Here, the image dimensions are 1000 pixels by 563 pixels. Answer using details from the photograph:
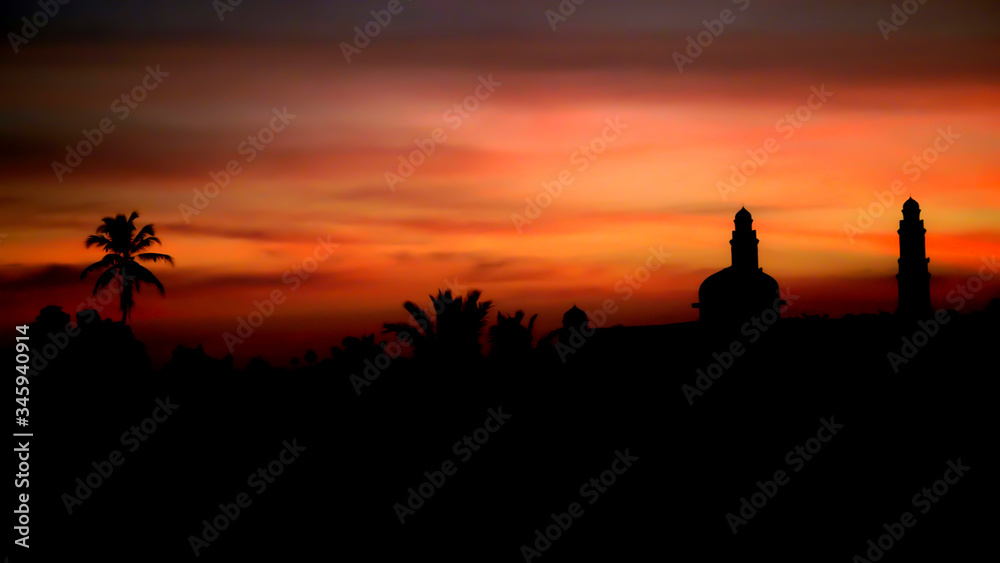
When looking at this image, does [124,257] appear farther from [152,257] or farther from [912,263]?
[912,263]

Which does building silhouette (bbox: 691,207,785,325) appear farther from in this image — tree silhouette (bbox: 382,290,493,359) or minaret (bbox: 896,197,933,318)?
tree silhouette (bbox: 382,290,493,359)

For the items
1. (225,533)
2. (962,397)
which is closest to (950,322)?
(962,397)

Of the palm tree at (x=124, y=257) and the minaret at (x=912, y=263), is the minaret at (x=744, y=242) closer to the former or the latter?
the minaret at (x=912, y=263)

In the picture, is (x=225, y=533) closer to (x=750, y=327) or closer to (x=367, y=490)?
(x=367, y=490)

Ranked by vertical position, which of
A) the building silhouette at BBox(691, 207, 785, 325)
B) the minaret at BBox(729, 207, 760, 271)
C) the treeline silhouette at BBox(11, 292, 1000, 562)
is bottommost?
the treeline silhouette at BBox(11, 292, 1000, 562)

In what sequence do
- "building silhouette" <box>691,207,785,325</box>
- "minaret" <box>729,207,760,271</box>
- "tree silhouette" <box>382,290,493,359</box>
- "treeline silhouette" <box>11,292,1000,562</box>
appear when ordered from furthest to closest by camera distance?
"minaret" <box>729,207,760,271</box> → "building silhouette" <box>691,207,785,325</box> → "tree silhouette" <box>382,290,493,359</box> → "treeline silhouette" <box>11,292,1000,562</box>

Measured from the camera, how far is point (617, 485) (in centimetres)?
2370

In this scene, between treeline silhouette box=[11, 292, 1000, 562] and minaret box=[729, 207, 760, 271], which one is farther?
minaret box=[729, 207, 760, 271]

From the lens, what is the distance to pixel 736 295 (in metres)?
48.3

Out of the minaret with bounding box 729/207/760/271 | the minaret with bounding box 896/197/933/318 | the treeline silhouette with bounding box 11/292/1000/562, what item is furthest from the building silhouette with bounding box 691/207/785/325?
the treeline silhouette with bounding box 11/292/1000/562

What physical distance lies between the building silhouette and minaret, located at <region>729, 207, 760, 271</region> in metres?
1.77

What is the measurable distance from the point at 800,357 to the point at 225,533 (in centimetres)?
1702

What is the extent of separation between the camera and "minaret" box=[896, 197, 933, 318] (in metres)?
53.2

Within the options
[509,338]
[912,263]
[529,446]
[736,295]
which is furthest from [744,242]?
Answer: [529,446]
